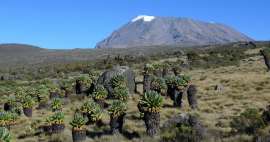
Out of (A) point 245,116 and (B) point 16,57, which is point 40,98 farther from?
(B) point 16,57

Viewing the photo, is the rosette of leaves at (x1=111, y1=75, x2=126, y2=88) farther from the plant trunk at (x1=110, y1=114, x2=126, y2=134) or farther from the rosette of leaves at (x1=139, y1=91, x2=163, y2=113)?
the rosette of leaves at (x1=139, y1=91, x2=163, y2=113)

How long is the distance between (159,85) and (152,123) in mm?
18068

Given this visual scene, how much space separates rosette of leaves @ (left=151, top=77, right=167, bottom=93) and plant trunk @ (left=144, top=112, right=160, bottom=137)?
17.1 metres

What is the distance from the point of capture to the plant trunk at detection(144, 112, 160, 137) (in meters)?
32.8

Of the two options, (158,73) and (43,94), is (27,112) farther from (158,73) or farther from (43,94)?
(158,73)

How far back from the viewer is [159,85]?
167 feet

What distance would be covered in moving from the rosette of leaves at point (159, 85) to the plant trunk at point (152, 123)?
17.1 metres

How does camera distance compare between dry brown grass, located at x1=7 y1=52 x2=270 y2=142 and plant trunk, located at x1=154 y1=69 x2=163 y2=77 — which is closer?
dry brown grass, located at x1=7 y1=52 x2=270 y2=142

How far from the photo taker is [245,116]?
33656mm

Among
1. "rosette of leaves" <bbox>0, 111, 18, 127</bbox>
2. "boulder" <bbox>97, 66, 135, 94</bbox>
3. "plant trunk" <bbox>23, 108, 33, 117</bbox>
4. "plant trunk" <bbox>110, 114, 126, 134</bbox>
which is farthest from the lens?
"boulder" <bbox>97, 66, 135, 94</bbox>

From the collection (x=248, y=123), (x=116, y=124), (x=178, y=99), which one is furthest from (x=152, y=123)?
(x=178, y=99)

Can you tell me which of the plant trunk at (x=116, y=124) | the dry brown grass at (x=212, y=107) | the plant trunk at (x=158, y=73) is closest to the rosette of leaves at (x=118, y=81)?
the dry brown grass at (x=212, y=107)

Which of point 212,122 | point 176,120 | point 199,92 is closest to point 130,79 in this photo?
point 199,92

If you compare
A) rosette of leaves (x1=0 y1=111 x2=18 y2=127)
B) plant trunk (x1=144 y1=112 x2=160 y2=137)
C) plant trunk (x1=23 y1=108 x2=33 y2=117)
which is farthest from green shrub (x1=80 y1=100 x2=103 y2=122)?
plant trunk (x1=23 y1=108 x2=33 y2=117)
